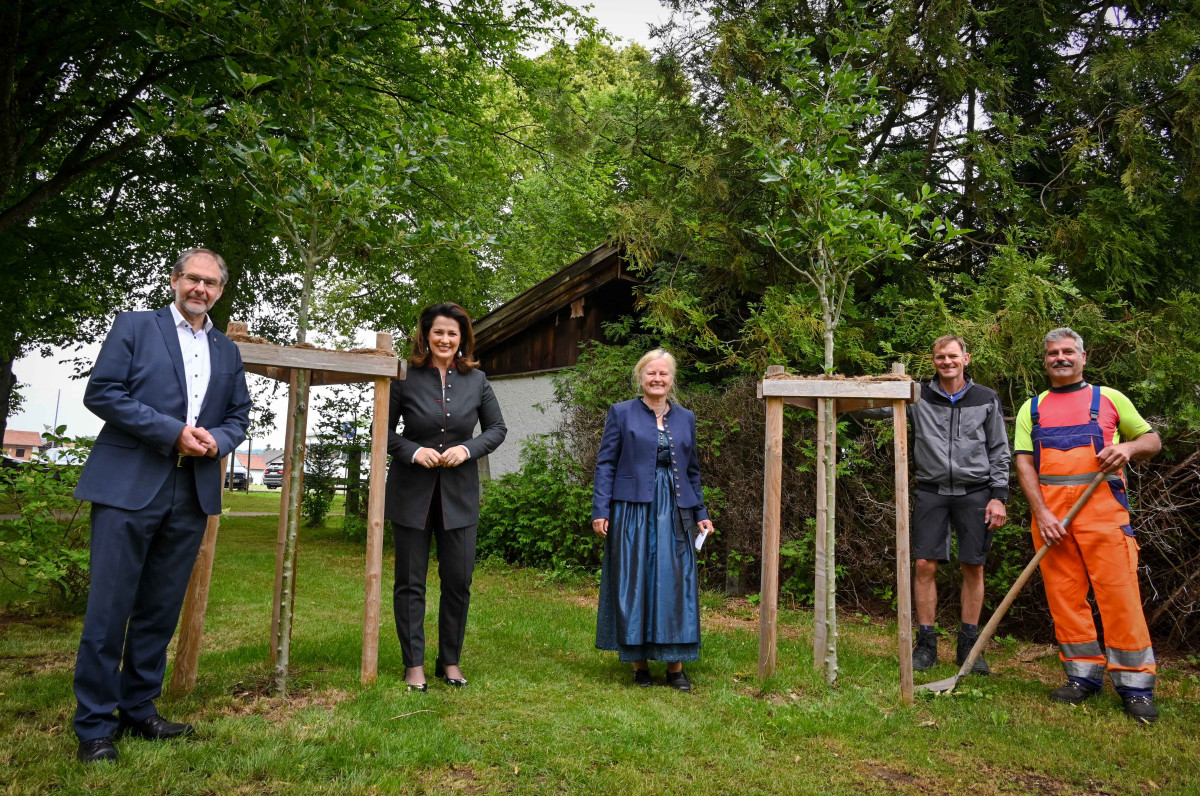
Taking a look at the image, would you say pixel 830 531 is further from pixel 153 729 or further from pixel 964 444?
pixel 153 729

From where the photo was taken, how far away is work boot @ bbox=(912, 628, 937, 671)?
507cm

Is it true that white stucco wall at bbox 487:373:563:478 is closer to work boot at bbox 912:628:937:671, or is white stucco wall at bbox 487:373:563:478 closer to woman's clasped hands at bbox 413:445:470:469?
work boot at bbox 912:628:937:671

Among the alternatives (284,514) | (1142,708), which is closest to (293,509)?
(284,514)

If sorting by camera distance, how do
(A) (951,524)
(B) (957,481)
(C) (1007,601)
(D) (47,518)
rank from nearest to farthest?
(C) (1007,601), (B) (957,481), (A) (951,524), (D) (47,518)

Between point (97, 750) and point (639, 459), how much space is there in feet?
9.77

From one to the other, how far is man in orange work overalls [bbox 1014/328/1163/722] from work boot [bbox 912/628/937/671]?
0.75 metres

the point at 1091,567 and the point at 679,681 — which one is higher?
the point at 1091,567

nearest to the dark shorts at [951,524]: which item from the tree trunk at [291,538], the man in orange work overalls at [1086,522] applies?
the man in orange work overalls at [1086,522]

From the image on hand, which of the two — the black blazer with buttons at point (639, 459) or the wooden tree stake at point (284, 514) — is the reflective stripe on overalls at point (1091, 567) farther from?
the wooden tree stake at point (284, 514)

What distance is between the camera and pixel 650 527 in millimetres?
4684

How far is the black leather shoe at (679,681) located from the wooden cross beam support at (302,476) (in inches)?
67.0

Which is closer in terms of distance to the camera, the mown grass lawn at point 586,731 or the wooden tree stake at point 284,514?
the mown grass lawn at point 586,731

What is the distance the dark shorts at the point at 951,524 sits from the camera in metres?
5.02

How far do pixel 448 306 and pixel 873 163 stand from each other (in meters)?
5.77
